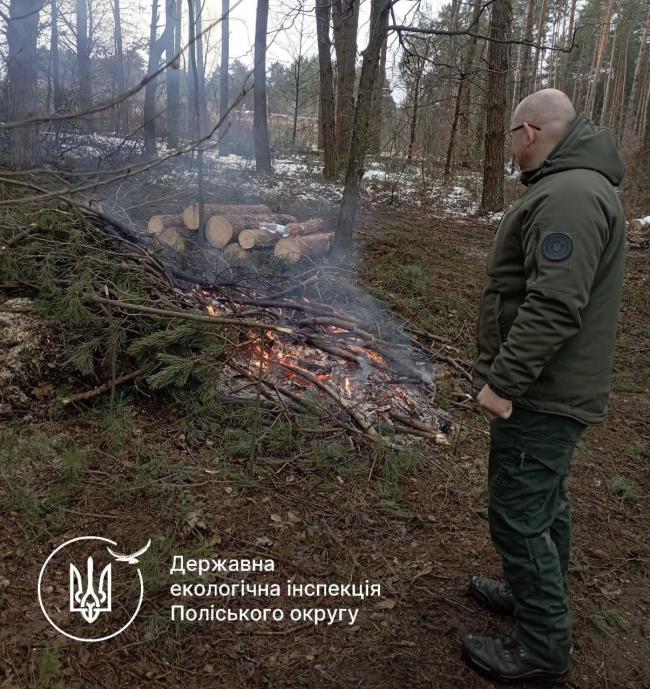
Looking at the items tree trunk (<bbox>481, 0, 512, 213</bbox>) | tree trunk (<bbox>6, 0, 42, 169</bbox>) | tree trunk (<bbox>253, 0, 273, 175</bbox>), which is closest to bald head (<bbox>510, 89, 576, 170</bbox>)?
tree trunk (<bbox>6, 0, 42, 169</bbox>)

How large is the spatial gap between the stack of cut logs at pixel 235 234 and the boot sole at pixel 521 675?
16.1 feet

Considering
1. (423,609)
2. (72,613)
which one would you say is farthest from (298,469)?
(72,613)

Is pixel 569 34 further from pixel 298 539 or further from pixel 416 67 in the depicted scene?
pixel 298 539

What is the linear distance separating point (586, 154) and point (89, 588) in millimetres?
2793

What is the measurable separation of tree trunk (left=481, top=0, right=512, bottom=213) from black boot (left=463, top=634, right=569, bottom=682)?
9.96 m

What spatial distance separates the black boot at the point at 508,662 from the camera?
7.04 ft

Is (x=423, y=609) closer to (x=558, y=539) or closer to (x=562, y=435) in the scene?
(x=558, y=539)

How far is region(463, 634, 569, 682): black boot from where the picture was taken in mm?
2146

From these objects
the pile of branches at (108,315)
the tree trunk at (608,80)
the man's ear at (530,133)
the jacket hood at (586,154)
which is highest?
the tree trunk at (608,80)

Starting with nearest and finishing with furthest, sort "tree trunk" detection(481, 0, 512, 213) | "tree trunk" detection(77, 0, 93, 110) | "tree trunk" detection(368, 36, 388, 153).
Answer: "tree trunk" detection(481, 0, 512, 213) < "tree trunk" detection(77, 0, 93, 110) < "tree trunk" detection(368, 36, 388, 153)

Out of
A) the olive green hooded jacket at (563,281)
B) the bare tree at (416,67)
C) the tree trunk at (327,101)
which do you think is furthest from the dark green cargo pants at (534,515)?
the tree trunk at (327,101)

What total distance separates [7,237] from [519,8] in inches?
1410

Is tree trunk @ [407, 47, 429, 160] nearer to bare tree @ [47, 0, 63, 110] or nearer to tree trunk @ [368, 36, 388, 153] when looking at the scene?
tree trunk @ [368, 36, 388, 153]

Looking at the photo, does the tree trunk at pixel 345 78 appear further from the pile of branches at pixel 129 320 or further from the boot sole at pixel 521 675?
the boot sole at pixel 521 675
